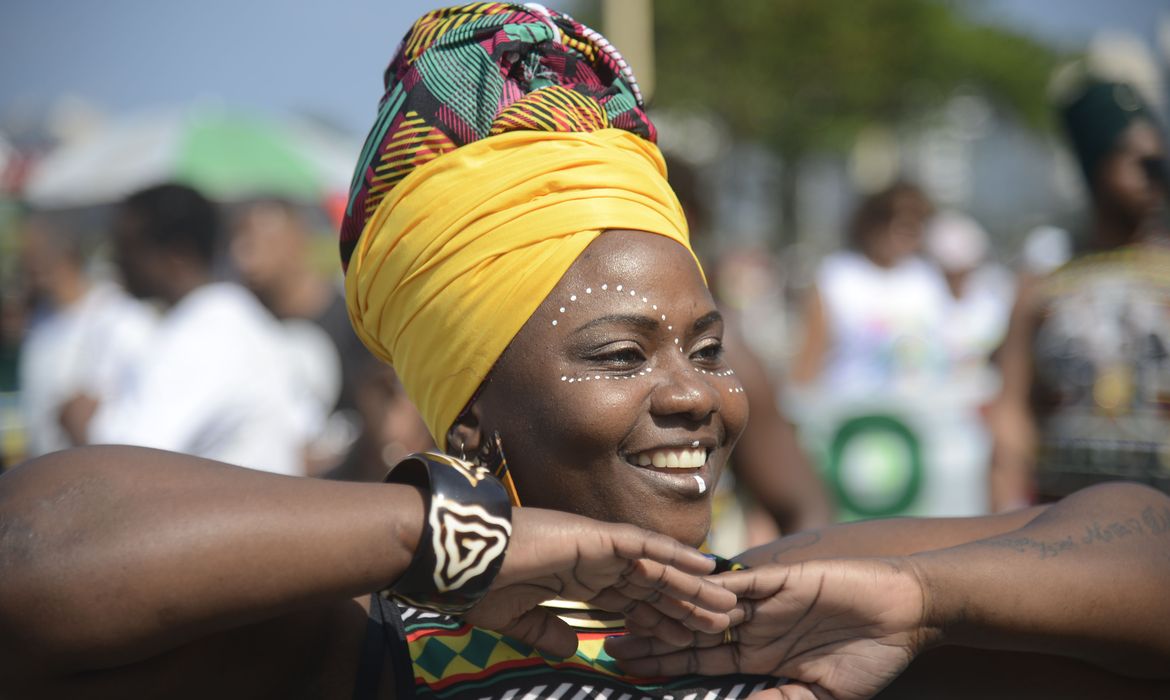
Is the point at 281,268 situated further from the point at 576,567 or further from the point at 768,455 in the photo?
the point at 576,567

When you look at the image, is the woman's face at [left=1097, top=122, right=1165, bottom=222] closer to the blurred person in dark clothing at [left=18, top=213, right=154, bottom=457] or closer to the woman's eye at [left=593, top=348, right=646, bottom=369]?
the woman's eye at [left=593, top=348, right=646, bottom=369]

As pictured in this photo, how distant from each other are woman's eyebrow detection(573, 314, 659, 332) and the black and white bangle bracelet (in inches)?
17.7

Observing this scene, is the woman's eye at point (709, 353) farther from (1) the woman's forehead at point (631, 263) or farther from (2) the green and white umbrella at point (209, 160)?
(2) the green and white umbrella at point (209, 160)

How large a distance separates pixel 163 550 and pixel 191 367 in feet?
11.6

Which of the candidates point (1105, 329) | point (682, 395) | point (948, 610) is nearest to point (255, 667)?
point (682, 395)

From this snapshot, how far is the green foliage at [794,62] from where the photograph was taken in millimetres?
34406

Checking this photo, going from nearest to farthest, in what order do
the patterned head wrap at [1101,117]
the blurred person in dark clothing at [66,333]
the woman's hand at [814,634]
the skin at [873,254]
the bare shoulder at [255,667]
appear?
the bare shoulder at [255,667], the woman's hand at [814,634], the patterned head wrap at [1101,117], the blurred person in dark clothing at [66,333], the skin at [873,254]

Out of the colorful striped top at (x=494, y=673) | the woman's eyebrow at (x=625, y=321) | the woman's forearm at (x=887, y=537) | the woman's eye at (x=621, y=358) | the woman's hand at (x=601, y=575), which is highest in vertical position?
the woman's eyebrow at (x=625, y=321)

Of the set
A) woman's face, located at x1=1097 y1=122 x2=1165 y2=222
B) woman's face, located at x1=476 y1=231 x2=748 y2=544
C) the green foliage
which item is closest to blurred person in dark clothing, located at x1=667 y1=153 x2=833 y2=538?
woman's face, located at x1=1097 y1=122 x2=1165 y2=222

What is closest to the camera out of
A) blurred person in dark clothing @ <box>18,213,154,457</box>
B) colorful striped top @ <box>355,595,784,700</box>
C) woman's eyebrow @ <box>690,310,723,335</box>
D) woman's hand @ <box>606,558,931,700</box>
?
woman's hand @ <box>606,558,931,700</box>

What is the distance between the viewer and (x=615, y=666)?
6.26 feet

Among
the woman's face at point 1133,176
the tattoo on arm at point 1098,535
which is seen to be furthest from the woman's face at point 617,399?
the woman's face at point 1133,176

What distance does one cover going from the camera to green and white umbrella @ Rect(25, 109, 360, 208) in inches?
456

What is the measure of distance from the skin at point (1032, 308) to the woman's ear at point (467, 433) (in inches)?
131
